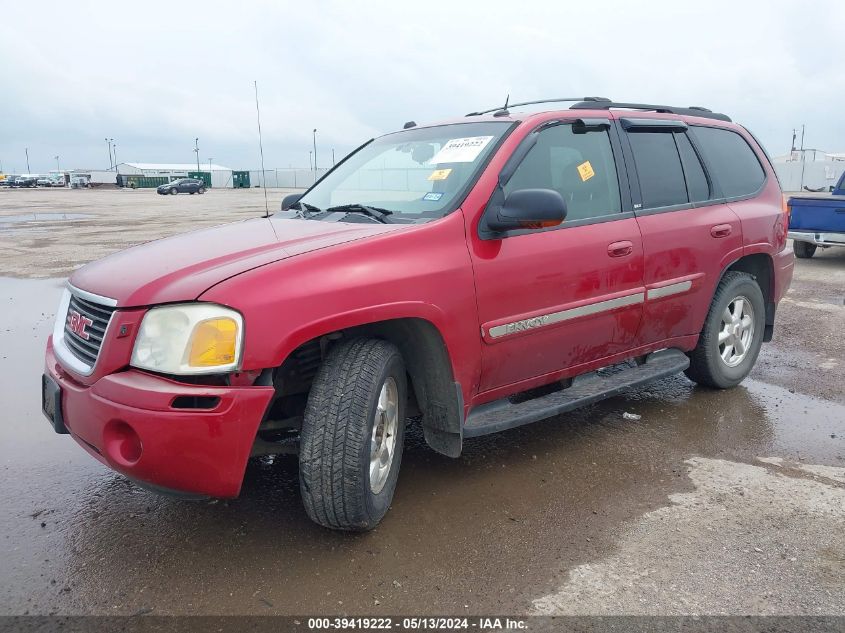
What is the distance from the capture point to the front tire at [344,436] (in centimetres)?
268

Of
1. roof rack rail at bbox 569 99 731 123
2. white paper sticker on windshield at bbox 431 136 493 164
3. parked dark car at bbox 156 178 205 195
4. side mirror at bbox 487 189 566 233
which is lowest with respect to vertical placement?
side mirror at bbox 487 189 566 233

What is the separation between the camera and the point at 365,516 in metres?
2.80

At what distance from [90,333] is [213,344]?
662 mm

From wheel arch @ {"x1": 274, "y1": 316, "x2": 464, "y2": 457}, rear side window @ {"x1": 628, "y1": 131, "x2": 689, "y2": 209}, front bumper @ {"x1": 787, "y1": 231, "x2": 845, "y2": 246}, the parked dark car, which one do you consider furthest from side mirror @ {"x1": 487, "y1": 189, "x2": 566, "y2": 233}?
the parked dark car

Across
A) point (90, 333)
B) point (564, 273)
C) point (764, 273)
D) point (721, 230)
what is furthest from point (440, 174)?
point (764, 273)

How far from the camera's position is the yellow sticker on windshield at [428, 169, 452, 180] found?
138 inches

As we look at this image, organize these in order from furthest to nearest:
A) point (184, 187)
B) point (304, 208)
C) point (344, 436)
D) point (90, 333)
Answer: point (184, 187) → point (304, 208) → point (90, 333) → point (344, 436)

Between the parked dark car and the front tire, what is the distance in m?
54.4

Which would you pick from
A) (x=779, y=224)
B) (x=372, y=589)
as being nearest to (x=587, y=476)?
(x=372, y=589)

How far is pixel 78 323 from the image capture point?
2914 mm

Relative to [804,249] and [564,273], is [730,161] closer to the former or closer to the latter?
[564,273]

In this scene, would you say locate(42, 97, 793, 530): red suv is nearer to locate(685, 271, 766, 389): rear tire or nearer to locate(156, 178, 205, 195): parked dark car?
locate(685, 271, 766, 389): rear tire

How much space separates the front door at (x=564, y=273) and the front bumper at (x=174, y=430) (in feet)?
4.02

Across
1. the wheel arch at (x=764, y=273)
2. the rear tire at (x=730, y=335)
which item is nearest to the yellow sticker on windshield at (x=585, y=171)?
the rear tire at (x=730, y=335)
